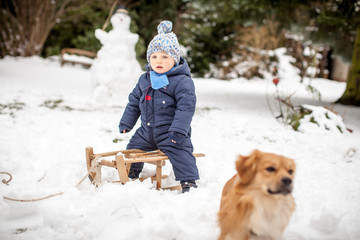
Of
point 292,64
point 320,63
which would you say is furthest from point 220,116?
point 320,63

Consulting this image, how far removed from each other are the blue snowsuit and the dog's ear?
2.81ft

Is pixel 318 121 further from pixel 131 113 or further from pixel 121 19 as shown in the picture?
pixel 121 19

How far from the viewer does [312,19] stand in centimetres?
733

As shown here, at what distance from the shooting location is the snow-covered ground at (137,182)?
5.97 ft

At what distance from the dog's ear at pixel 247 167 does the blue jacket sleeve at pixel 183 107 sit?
33.7 inches

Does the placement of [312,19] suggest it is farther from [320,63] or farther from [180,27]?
[320,63]

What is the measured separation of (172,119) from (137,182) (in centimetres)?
63

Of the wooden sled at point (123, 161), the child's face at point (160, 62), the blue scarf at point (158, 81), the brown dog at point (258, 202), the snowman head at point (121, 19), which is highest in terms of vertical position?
the snowman head at point (121, 19)

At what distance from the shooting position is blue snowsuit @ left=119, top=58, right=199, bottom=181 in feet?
7.69

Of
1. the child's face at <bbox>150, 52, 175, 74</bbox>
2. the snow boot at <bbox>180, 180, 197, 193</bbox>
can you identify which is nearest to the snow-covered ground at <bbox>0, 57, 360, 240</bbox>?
the snow boot at <bbox>180, 180, 197, 193</bbox>

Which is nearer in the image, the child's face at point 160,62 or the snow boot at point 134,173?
the child's face at point 160,62

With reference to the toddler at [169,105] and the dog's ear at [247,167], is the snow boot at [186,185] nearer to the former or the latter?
the toddler at [169,105]

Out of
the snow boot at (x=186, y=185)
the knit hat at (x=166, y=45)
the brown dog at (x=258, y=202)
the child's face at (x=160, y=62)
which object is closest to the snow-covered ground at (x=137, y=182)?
the snow boot at (x=186, y=185)

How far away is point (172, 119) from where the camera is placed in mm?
2496
